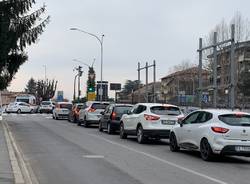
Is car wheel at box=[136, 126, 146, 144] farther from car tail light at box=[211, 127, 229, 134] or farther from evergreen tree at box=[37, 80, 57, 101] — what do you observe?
evergreen tree at box=[37, 80, 57, 101]

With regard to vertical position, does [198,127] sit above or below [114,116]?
below

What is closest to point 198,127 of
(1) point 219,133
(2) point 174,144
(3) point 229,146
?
(1) point 219,133

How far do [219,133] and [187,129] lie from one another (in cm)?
189

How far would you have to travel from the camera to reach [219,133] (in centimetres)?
1551

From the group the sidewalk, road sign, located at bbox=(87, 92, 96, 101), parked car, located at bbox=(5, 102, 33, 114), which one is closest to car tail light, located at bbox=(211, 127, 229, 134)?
the sidewalk

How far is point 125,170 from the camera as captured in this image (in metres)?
13.3

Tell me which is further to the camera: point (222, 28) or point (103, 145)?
point (222, 28)

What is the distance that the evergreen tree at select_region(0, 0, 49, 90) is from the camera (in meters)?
34.4

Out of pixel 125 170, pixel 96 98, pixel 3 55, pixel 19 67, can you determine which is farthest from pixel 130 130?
pixel 96 98

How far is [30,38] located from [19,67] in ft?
8.71

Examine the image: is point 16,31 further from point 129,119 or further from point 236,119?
point 236,119

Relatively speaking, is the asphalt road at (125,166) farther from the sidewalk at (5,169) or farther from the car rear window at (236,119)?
the car rear window at (236,119)

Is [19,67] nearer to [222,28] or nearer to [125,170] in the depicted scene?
[222,28]

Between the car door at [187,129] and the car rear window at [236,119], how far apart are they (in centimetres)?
130
